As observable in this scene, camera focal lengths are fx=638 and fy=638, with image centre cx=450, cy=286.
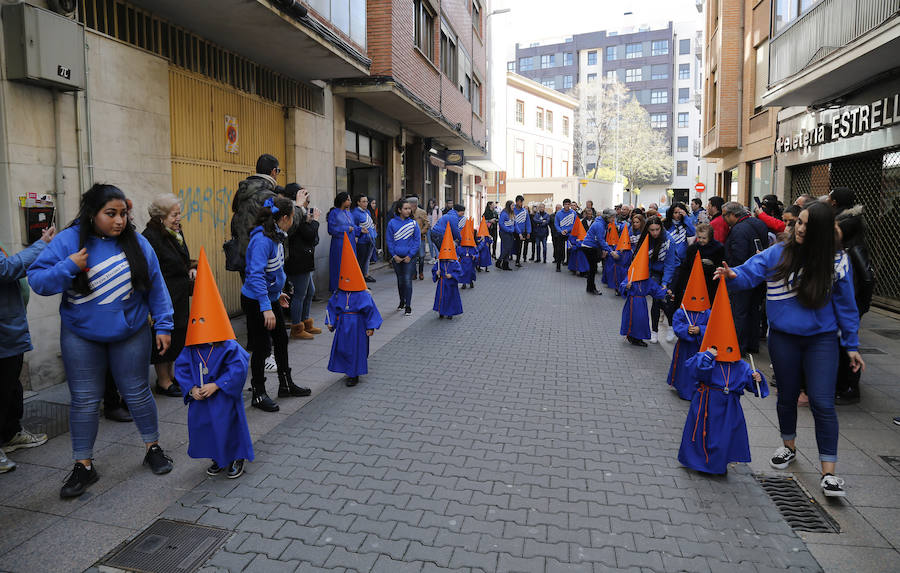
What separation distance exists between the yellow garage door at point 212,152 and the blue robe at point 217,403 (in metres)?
4.81

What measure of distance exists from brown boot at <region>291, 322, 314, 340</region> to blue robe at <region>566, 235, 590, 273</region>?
920cm

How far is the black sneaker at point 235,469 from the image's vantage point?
4227 millimetres

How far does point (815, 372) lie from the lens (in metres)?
4.13

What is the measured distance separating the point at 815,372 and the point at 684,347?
6.80ft

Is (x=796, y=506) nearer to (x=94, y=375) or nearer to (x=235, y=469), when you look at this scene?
(x=235, y=469)

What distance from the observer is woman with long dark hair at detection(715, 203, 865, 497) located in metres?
4.05

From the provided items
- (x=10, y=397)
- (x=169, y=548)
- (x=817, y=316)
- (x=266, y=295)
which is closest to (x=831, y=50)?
(x=817, y=316)

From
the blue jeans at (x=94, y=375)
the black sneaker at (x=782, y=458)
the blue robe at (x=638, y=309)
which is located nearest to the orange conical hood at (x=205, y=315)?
the blue jeans at (x=94, y=375)

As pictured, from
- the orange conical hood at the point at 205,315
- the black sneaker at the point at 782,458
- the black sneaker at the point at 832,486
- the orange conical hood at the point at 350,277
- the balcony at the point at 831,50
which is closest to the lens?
the black sneaker at the point at 832,486

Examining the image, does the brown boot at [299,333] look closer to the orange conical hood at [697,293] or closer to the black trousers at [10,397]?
the black trousers at [10,397]

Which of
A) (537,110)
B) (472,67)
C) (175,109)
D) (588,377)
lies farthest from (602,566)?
(537,110)

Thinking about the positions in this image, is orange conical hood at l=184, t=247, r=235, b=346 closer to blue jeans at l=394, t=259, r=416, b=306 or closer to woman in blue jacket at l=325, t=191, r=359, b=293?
blue jeans at l=394, t=259, r=416, b=306

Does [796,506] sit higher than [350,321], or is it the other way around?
[350,321]

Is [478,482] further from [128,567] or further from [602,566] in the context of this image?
[128,567]
